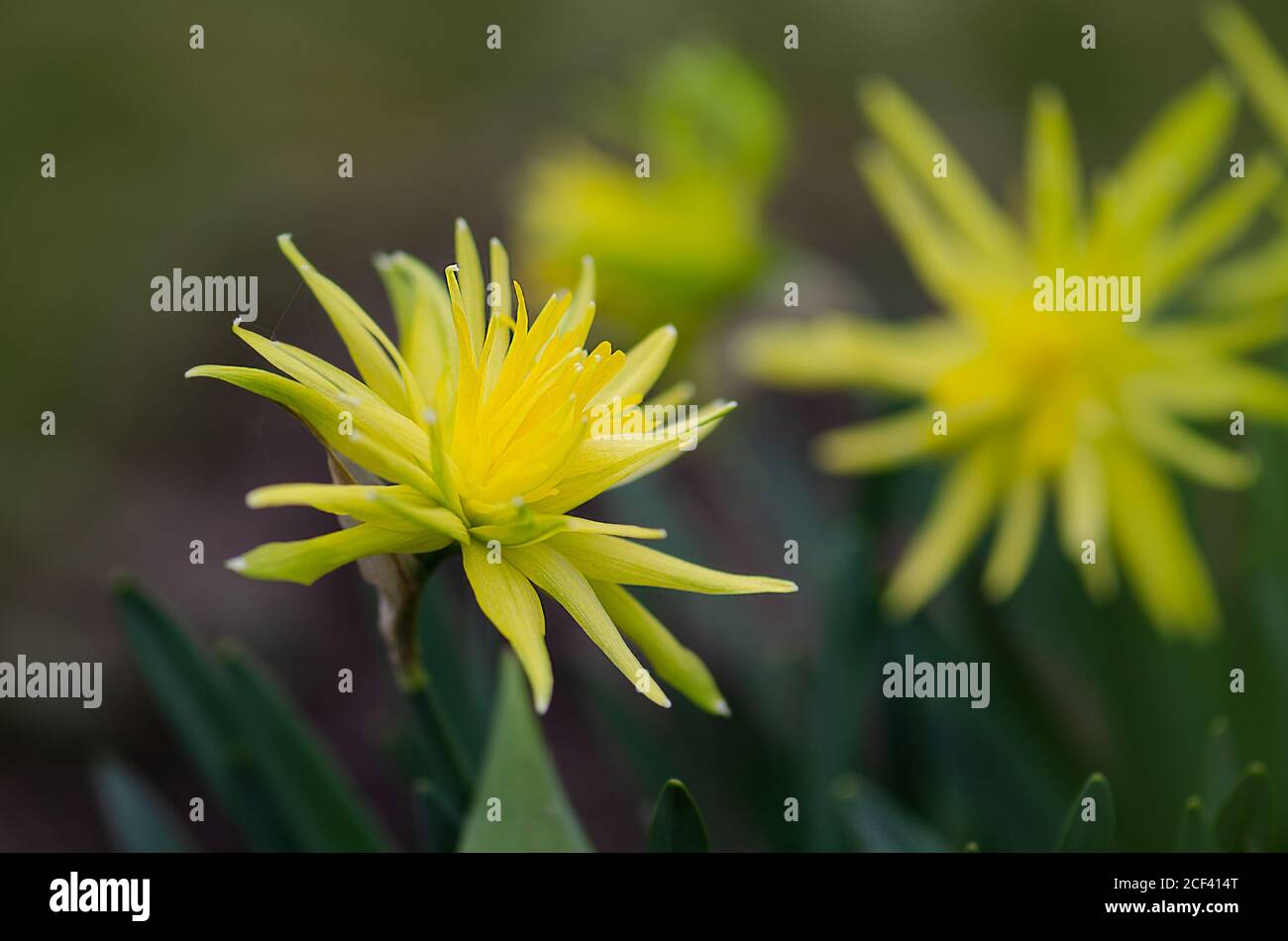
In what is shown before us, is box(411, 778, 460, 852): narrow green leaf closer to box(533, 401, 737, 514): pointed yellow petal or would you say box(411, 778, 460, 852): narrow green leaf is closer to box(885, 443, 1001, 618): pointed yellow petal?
box(533, 401, 737, 514): pointed yellow petal

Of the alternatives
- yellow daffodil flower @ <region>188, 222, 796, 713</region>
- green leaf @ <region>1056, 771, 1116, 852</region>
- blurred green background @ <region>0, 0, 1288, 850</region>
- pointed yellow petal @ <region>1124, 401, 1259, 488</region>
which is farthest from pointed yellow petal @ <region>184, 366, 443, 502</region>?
pointed yellow petal @ <region>1124, 401, 1259, 488</region>

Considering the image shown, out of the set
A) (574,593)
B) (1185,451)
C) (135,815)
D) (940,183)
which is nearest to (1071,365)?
(1185,451)

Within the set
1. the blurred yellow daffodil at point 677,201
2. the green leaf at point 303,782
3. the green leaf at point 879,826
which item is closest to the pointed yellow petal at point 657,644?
the green leaf at point 879,826

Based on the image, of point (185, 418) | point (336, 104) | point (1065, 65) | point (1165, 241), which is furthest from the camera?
point (336, 104)

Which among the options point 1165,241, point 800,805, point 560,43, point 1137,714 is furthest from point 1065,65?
point 800,805

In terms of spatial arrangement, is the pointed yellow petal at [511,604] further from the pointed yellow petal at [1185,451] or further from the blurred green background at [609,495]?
the pointed yellow petal at [1185,451]
